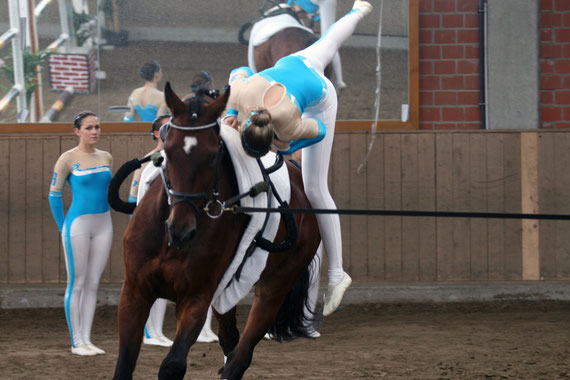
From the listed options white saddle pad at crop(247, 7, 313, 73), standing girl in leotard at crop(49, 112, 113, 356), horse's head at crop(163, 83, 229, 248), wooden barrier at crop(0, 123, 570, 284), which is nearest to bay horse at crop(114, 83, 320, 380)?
horse's head at crop(163, 83, 229, 248)

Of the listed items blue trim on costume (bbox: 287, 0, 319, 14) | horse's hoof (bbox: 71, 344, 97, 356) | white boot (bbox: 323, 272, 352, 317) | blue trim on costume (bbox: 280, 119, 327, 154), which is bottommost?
horse's hoof (bbox: 71, 344, 97, 356)

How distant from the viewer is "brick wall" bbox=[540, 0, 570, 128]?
8.88 m

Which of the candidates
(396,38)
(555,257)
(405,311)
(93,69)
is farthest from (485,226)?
(93,69)

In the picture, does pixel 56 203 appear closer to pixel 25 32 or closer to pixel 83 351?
pixel 83 351

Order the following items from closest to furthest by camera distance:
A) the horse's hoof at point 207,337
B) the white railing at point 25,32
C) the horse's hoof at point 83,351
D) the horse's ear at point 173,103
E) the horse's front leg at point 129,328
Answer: the horse's ear at point 173,103 < the horse's front leg at point 129,328 < the horse's hoof at point 83,351 < the horse's hoof at point 207,337 < the white railing at point 25,32

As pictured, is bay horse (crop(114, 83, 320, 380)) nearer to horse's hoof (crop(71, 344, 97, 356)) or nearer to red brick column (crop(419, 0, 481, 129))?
horse's hoof (crop(71, 344, 97, 356))

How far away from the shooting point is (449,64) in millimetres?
8891

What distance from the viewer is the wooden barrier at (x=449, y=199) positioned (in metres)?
8.68

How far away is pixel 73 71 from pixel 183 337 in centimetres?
544

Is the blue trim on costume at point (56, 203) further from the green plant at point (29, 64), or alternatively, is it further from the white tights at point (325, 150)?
the green plant at point (29, 64)

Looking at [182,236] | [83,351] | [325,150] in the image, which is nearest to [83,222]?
[83,351]

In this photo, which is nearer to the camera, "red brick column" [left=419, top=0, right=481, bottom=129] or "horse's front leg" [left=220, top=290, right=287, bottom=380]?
"horse's front leg" [left=220, top=290, right=287, bottom=380]

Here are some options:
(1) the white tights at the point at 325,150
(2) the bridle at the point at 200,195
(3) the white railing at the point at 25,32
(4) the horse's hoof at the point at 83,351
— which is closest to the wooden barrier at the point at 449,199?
(3) the white railing at the point at 25,32

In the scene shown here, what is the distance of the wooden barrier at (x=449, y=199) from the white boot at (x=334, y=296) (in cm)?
387
